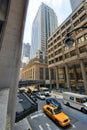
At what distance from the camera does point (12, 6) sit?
5027mm

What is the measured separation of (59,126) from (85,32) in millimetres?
23596

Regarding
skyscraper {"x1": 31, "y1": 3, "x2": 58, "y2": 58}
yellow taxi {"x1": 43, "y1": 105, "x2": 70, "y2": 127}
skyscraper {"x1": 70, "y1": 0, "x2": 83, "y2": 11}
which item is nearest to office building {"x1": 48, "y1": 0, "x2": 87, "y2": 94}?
yellow taxi {"x1": 43, "y1": 105, "x2": 70, "y2": 127}

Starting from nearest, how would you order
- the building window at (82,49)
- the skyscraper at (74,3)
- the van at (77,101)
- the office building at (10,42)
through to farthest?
1. the office building at (10,42)
2. the van at (77,101)
3. the building window at (82,49)
4. the skyscraper at (74,3)

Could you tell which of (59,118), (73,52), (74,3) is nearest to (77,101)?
(59,118)

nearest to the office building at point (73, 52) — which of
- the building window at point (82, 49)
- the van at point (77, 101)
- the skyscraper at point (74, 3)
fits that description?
the building window at point (82, 49)

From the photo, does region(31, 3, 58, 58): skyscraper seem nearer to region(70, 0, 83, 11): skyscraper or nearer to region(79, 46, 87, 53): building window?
region(70, 0, 83, 11): skyscraper

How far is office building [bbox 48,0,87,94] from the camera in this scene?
26700 mm

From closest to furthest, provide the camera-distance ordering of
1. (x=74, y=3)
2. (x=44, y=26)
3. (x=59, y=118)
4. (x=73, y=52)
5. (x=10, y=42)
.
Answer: (x=10, y=42) → (x=59, y=118) → (x=73, y=52) → (x=44, y=26) → (x=74, y=3)

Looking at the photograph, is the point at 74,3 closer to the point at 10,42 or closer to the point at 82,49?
the point at 82,49

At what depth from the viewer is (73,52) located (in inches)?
1184

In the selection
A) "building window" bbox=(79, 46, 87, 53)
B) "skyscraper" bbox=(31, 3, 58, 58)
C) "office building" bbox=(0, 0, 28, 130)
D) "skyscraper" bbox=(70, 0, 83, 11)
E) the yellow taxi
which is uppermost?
"skyscraper" bbox=(70, 0, 83, 11)

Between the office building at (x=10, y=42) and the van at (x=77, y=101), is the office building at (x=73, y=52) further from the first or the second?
the office building at (x=10, y=42)

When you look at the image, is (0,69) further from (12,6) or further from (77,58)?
(77,58)

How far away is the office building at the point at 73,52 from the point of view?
87.6 feet
